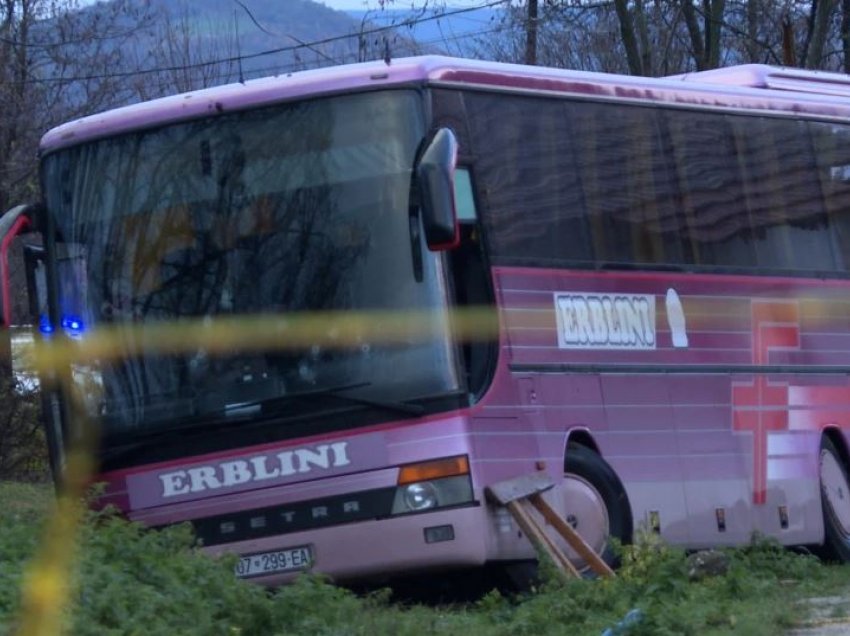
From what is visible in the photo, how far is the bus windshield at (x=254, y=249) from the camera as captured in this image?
10.3 m

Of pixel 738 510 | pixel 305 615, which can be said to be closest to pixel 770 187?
pixel 738 510

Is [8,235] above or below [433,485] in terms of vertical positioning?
above

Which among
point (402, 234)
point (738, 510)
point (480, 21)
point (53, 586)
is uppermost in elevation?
point (480, 21)

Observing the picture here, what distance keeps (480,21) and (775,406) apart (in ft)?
Result: 63.9

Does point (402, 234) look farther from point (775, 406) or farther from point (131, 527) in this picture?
point (775, 406)

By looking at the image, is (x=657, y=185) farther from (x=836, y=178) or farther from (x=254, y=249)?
(x=254, y=249)

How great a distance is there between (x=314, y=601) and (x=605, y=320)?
3853 mm

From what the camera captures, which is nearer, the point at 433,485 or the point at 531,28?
the point at 433,485

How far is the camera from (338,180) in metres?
10.5

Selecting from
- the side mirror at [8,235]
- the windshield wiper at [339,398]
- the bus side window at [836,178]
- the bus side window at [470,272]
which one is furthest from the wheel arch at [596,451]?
the bus side window at [836,178]

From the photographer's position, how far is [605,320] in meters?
11.7

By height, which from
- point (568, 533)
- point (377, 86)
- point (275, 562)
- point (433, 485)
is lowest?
point (568, 533)

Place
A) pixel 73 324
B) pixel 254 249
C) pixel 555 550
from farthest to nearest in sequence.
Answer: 1. pixel 73 324
2. pixel 254 249
3. pixel 555 550

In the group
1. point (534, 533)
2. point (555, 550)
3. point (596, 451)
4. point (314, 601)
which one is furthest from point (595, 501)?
point (314, 601)
